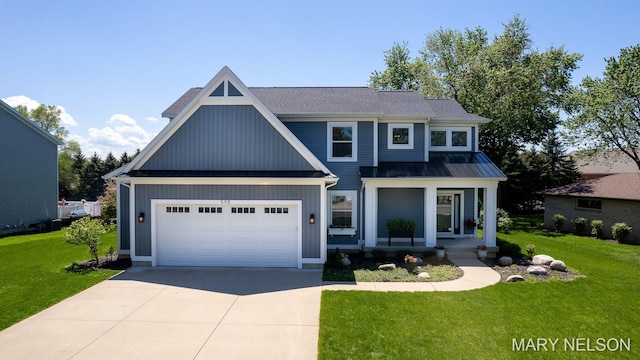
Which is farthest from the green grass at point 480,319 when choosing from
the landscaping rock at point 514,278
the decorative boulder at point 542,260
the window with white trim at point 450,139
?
the window with white trim at point 450,139

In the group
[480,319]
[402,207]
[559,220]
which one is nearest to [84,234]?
[402,207]

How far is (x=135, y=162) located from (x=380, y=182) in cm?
888

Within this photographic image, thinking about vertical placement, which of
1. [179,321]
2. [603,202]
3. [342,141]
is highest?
[342,141]

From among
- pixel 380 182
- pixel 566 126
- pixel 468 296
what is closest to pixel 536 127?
pixel 566 126

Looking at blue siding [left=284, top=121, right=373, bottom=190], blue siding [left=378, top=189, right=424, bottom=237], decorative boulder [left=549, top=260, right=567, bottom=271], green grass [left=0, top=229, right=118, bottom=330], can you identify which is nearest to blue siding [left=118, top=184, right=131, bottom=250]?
green grass [left=0, top=229, right=118, bottom=330]

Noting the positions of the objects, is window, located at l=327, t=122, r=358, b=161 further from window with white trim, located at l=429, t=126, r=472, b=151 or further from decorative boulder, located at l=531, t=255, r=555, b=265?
decorative boulder, located at l=531, t=255, r=555, b=265

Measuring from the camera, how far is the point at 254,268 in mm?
11820

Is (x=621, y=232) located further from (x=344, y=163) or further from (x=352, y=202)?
(x=344, y=163)

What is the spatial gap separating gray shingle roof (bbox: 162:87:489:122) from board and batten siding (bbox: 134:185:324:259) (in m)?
3.95

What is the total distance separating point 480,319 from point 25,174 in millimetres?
26964

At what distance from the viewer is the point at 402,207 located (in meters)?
15.2

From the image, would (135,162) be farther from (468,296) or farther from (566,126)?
(566,126)

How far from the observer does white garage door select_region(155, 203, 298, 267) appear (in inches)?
468

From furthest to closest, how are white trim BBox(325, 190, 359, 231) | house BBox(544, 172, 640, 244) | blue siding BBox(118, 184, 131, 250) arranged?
1. house BBox(544, 172, 640, 244)
2. white trim BBox(325, 190, 359, 231)
3. blue siding BBox(118, 184, 131, 250)
